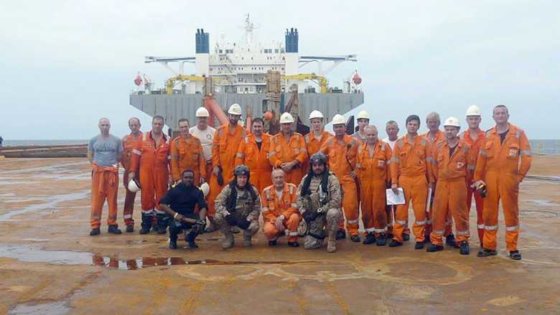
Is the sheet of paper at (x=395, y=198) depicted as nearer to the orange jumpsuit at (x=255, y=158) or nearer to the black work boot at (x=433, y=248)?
the black work boot at (x=433, y=248)

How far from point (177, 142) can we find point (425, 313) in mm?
4285

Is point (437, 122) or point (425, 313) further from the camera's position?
point (437, 122)

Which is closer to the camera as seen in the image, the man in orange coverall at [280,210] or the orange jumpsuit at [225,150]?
the man in orange coverall at [280,210]

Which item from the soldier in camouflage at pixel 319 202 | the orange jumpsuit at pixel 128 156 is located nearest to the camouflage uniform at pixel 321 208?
the soldier in camouflage at pixel 319 202

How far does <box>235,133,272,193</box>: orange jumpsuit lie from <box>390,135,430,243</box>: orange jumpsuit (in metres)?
1.68

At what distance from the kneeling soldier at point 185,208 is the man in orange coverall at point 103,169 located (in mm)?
1218

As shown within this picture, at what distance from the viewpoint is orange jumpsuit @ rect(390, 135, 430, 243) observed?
255 inches

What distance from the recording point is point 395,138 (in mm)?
7156

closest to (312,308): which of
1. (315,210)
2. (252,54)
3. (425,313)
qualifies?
(425,313)

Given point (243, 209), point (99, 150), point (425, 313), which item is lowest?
point (425, 313)

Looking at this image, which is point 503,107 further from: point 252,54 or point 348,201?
point 252,54

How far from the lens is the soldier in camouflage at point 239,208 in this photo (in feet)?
21.9

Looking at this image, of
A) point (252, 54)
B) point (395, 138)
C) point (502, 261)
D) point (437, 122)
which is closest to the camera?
point (502, 261)

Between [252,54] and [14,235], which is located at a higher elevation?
[252,54]
